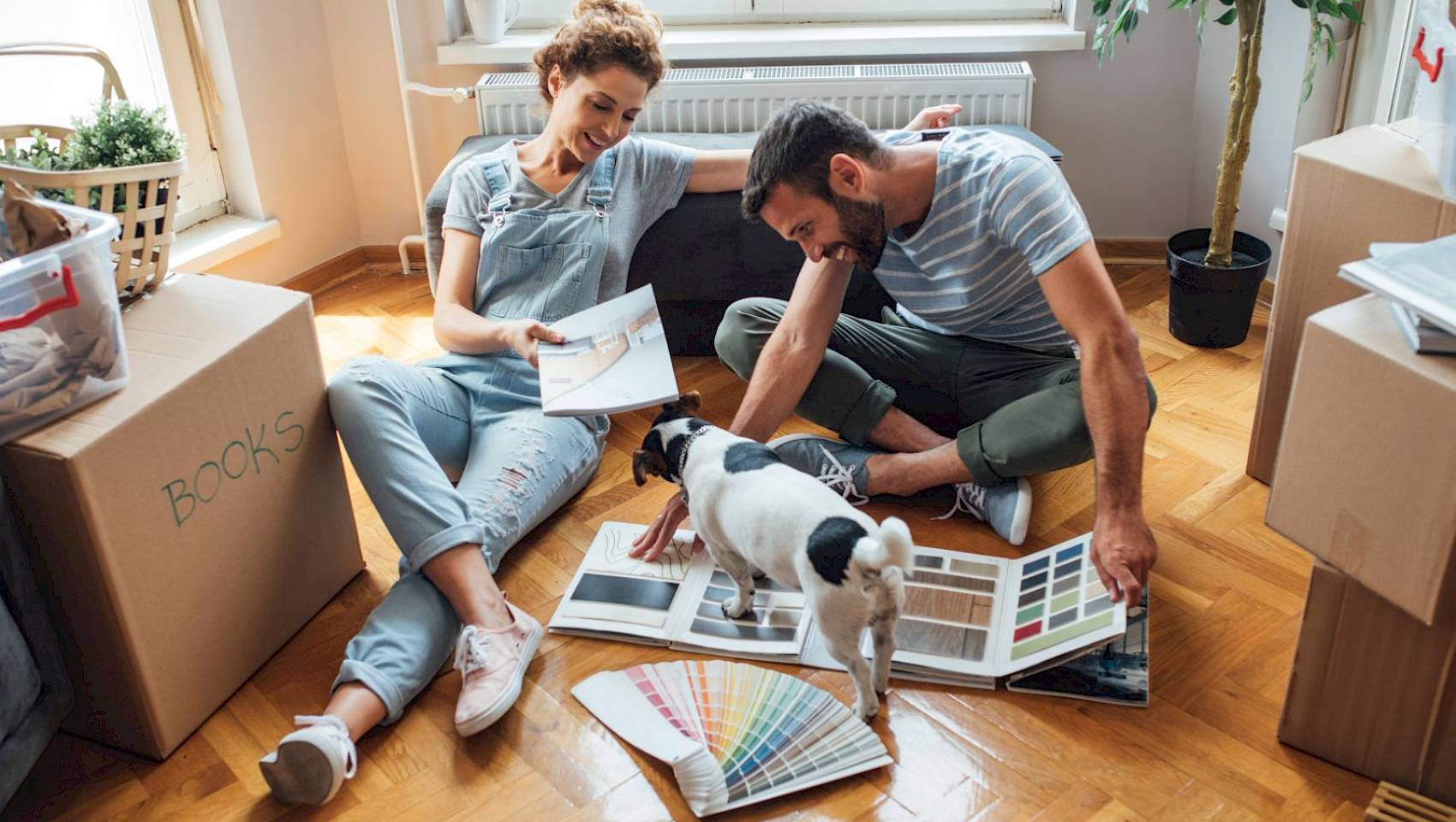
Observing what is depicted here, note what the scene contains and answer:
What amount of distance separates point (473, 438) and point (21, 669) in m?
0.72

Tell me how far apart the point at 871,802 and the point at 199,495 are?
901mm

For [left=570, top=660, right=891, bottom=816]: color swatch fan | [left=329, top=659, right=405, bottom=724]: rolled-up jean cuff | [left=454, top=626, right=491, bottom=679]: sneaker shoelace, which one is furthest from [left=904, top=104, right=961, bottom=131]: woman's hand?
[left=329, top=659, right=405, bottom=724]: rolled-up jean cuff

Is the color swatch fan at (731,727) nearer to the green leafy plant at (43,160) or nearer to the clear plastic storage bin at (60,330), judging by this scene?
the clear plastic storage bin at (60,330)

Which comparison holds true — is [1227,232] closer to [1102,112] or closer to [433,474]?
[1102,112]

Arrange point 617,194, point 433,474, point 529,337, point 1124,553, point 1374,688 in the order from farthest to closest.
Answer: point 617,194 < point 529,337 < point 433,474 < point 1124,553 < point 1374,688

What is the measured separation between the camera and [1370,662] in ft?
4.42

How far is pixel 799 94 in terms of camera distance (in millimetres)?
2676

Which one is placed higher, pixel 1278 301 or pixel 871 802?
pixel 1278 301

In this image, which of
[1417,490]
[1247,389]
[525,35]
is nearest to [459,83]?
[525,35]

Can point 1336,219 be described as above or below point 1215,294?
above

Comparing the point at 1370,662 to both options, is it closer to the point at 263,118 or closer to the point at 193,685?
the point at 193,685

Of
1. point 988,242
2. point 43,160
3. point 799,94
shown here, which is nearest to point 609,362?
point 988,242

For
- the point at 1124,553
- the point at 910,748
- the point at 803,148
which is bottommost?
the point at 910,748

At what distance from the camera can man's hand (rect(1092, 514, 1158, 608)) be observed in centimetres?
149
